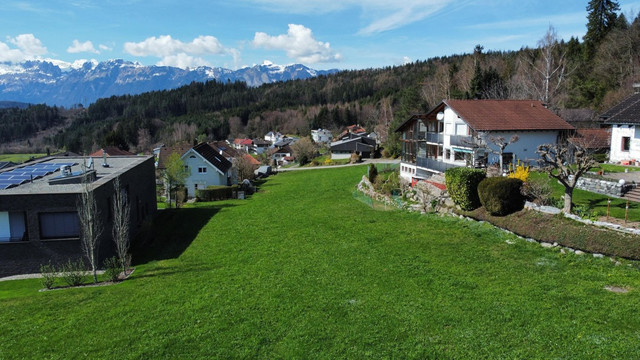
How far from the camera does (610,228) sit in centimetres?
1464

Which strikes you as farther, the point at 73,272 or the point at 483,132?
the point at 483,132

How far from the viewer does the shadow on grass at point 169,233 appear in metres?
23.1

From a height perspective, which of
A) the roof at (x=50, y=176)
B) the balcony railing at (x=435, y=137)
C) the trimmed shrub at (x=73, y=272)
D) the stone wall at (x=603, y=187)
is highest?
the balcony railing at (x=435, y=137)

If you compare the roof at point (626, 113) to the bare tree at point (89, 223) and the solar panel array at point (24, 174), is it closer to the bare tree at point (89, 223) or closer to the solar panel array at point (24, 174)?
the bare tree at point (89, 223)

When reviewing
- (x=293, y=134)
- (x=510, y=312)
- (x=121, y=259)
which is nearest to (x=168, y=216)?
(x=121, y=259)

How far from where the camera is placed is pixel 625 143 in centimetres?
2988

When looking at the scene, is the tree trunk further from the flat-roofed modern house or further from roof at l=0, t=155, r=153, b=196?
the flat-roofed modern house

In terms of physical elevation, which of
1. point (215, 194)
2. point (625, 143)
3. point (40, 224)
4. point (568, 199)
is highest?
point (625, 143)

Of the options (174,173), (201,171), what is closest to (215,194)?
(174,173)

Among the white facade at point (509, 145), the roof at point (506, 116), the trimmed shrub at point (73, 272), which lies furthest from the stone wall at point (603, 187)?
the trimmed shrub at point (73, 272)

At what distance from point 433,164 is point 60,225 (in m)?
24.9

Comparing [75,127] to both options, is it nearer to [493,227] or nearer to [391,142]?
[391,142]

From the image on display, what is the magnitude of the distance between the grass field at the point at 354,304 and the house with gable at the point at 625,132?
17.4 m

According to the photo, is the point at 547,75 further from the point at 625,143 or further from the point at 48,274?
the point at 48,274
